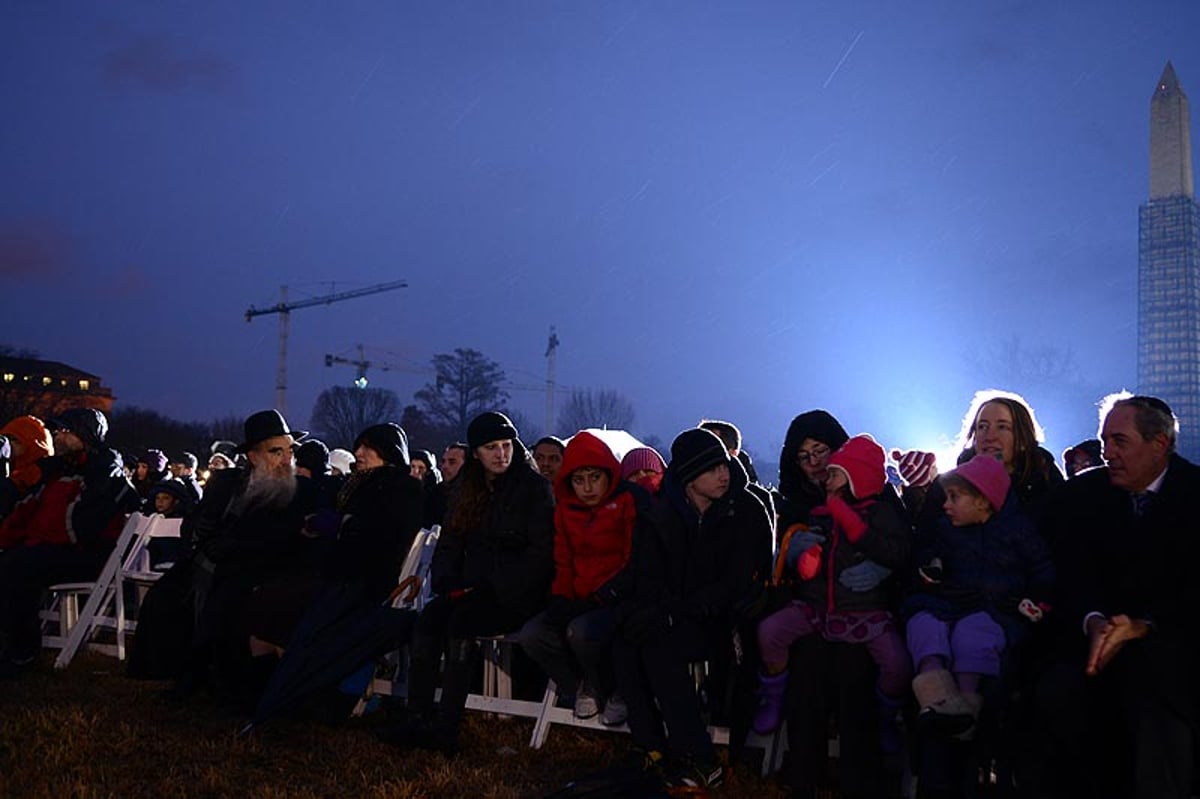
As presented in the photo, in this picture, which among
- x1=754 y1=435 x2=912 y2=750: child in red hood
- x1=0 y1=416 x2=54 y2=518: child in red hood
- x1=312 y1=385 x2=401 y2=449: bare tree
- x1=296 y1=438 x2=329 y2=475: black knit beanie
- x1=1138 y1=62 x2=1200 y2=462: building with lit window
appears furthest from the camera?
x1=1138 y1=62 x2=1200 y2=462: building with lit window

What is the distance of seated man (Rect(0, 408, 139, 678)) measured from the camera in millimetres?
7180

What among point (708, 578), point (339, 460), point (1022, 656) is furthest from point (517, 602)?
point (339, 460)

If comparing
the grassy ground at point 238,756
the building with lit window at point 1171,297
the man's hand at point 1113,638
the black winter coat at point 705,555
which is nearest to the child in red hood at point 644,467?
the black winter coat at point 705,555

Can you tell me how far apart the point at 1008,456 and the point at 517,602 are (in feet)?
8.81

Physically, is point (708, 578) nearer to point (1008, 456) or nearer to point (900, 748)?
point (900, 748)

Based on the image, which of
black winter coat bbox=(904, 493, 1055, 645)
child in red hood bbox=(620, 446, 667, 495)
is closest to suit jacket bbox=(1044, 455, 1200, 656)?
black winter coat bbox=(904, 493, 1055, 645)

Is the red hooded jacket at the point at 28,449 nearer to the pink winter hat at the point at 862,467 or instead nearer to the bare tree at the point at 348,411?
the pink winter hat at the point at 862,467

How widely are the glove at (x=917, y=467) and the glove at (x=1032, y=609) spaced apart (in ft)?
4.59

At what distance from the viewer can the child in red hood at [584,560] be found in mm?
5316

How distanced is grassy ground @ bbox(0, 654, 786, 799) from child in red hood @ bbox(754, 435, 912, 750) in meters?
0.61

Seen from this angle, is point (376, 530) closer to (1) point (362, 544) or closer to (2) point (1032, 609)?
(1) point (362, 544)

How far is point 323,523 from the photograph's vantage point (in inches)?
253

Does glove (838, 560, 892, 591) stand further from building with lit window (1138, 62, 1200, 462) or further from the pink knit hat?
building with lit window (1138, 62, 1200, 462)

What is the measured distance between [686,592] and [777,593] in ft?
1.54
